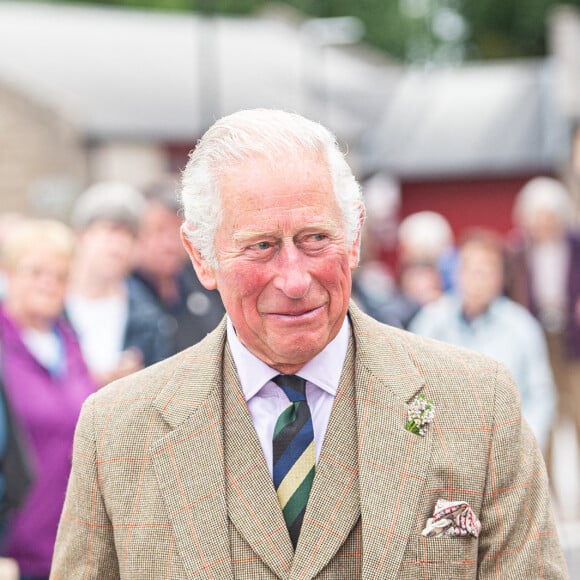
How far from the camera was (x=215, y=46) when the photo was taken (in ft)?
115

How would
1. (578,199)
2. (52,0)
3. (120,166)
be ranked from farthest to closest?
1. (52,0)
2. (120,166)
3. (578,199)

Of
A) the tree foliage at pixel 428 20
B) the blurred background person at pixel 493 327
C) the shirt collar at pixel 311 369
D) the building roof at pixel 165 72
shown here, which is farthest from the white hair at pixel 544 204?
the tree foliage at pixel 428 20

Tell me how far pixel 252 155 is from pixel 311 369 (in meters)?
0.55

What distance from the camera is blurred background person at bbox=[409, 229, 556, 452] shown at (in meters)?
7.28

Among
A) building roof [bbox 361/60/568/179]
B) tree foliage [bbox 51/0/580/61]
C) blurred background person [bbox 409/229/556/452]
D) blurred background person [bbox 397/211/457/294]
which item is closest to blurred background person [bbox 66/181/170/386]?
blurred background person [bbox 409/229/556/452]

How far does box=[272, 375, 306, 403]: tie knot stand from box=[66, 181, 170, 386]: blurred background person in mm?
3332

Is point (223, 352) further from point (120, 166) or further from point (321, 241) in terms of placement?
point (120, 166)

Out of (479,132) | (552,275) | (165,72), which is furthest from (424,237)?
(479,132)

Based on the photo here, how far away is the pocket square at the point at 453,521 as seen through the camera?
2678 mm

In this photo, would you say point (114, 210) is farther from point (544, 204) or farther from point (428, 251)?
point (428, 251)

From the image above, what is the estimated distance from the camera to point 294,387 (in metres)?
2.87

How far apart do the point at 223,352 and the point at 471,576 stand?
0.84 m

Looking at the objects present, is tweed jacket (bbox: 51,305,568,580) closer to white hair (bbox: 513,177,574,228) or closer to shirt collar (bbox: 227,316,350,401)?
shirt collar (bbox: 227,316,350,401)

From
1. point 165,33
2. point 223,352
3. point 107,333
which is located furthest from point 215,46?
point 223,352
